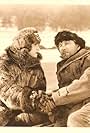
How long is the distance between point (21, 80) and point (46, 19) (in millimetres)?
266

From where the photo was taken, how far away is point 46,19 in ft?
4.17

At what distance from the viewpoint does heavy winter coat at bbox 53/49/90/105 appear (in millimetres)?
1221

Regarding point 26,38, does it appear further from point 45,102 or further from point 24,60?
point 45,102

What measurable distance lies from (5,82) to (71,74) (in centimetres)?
26

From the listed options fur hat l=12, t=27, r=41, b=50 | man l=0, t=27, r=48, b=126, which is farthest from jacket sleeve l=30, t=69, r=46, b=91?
fur hat l=12, t=27, r=41, b=50

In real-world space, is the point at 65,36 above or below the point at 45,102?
above

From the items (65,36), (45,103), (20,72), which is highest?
(65,36)

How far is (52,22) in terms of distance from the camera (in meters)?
1.27

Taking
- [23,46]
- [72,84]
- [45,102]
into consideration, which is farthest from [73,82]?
[23,46]

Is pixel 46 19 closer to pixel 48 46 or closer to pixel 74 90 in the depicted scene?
pixel 48 46

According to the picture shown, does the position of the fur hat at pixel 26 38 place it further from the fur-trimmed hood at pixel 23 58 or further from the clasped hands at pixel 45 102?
the clasped hands at pixel 45 102

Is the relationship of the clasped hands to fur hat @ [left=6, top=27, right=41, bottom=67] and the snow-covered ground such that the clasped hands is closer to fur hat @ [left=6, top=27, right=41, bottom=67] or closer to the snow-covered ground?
the snow-covered ground
